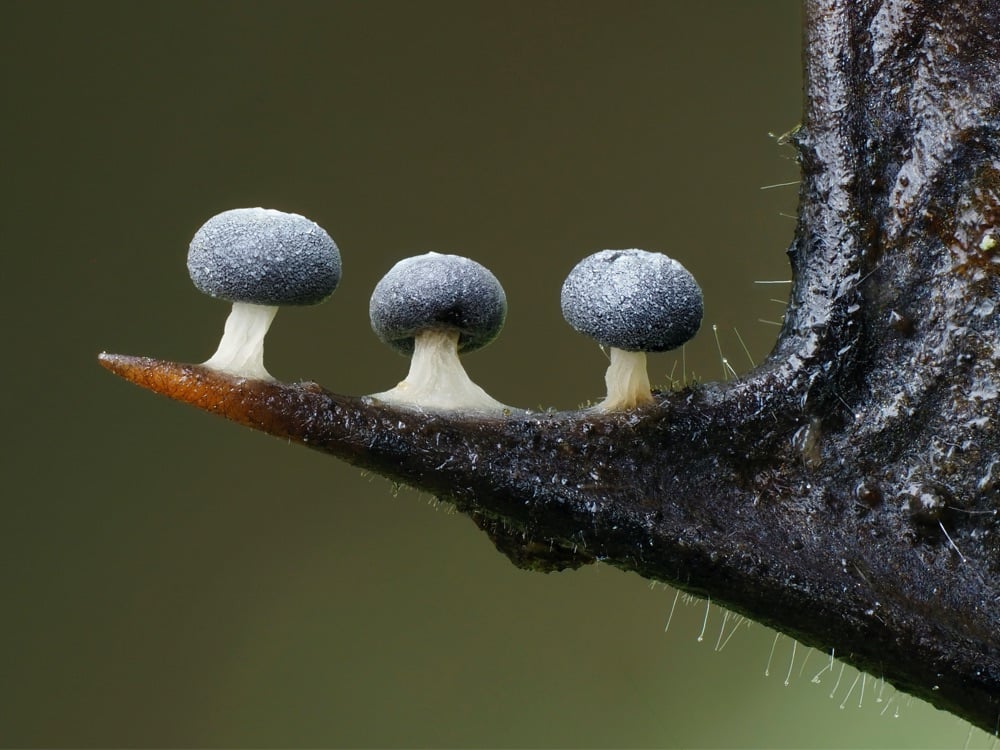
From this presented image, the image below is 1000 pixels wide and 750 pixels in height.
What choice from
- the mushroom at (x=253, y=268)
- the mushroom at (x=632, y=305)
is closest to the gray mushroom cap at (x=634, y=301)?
the mushroom at (x=632, y=305)

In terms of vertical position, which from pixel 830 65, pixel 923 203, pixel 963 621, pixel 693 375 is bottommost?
pixel 963 621

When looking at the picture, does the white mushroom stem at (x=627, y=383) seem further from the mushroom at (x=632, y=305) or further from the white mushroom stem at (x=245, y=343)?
→ the white mushroom stem at (x=245, y=343)

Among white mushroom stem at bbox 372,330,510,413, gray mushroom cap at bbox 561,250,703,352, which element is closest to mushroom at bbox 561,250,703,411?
gray mushroom cap at bbox 561,250,703,352

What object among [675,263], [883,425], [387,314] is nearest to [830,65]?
[675,263]

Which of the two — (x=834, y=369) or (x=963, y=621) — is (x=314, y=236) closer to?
(x=834, y=369)

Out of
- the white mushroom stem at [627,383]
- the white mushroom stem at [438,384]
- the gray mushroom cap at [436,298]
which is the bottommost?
the white mushroom stem at [438,384]

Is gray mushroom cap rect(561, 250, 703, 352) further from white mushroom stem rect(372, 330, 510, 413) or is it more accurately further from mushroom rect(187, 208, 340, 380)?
mushroom rect(187, 208, 340, 380)

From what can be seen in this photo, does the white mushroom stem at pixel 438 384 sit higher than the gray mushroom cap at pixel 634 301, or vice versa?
the gray mushroom cap at pixel 634 301
